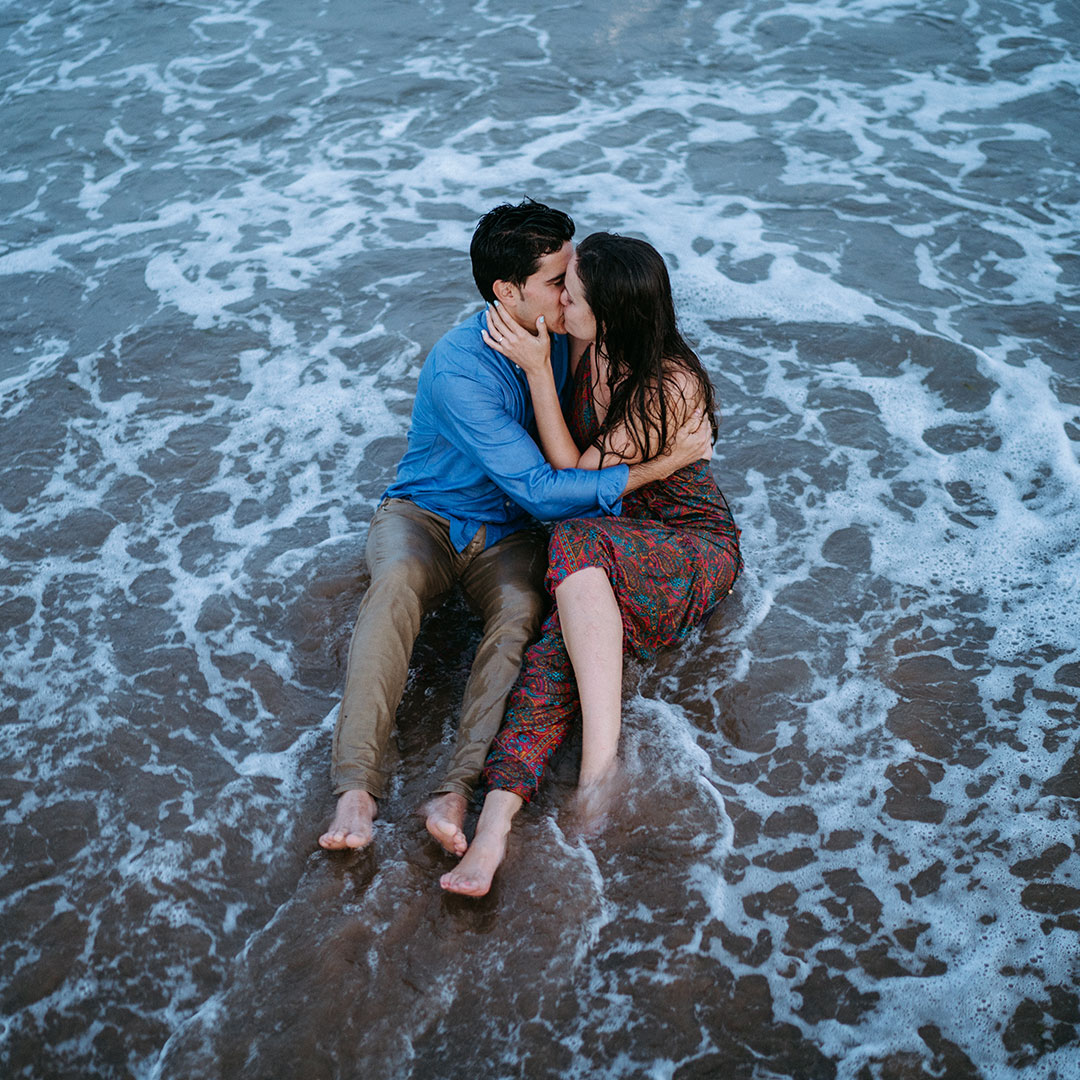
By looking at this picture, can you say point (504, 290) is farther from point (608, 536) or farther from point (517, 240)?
point (608, 536)

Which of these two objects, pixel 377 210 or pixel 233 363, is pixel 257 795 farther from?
pixel 377 210

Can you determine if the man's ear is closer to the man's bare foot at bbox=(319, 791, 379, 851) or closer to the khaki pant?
the khaki pant

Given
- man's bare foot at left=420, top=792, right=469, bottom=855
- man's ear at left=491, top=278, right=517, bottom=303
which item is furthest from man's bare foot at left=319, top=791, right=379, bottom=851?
man's ear at left=491, top=278, right=517, bottom=303

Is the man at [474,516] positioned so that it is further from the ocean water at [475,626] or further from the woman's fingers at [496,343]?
the ocean water at [475,626]

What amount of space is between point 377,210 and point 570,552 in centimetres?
461

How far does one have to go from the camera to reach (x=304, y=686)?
11.8 ft

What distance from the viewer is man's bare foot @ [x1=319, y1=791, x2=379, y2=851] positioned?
2.88m

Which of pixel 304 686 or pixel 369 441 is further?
pixel 369 441

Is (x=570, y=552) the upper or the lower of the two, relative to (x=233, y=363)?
upper

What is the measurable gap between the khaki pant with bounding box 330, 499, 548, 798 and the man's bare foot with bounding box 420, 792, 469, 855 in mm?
43

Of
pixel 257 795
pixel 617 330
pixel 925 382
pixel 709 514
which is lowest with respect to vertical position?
pixel 925 382

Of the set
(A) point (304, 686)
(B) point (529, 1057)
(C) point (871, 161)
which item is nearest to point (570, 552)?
(A) point (304, 686)

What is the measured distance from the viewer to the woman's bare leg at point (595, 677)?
3037 millimetres

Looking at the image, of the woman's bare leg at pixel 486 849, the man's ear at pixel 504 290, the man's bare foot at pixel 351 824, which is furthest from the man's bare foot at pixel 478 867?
the man's ear at pixel 504 290
